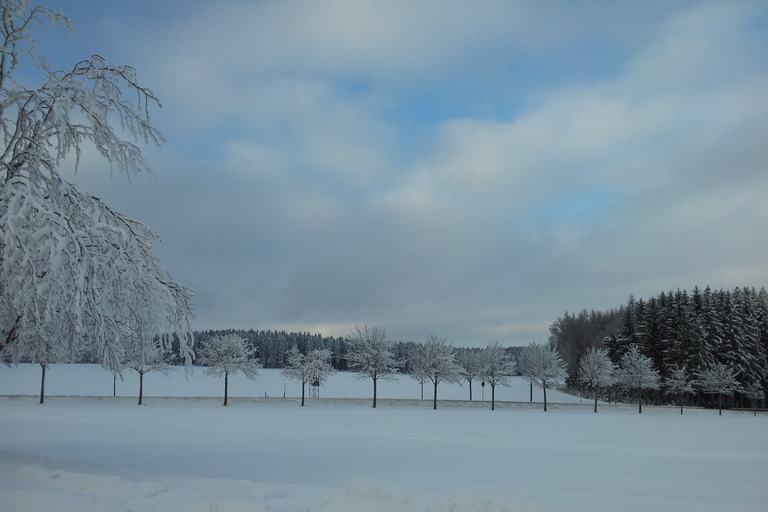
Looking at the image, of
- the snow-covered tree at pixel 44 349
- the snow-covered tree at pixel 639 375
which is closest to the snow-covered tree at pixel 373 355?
the snow-covered tree at pixel 639 375

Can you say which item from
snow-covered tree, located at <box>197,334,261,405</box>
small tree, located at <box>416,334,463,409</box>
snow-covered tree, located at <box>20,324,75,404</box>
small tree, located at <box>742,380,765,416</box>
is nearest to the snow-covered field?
snow-covered tree, located at <box>20,324,75,404</box>

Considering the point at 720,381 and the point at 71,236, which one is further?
the point at 720,381

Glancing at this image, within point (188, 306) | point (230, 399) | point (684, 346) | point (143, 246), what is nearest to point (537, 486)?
point (188, 306)

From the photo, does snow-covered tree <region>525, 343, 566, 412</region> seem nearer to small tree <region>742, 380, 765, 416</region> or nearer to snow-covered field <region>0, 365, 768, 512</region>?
small tree <region>742, 380, 765, 416</region>

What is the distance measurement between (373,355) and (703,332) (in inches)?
1701

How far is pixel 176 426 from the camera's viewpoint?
1115 inches

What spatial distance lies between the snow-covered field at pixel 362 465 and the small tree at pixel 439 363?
20.7 m

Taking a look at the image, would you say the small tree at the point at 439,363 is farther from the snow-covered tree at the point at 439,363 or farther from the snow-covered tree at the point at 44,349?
the snow-covered tree at the point at 44,349

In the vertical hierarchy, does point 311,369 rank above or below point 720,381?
above

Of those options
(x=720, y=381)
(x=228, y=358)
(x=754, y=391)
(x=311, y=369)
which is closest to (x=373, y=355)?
(x=311, y=369)

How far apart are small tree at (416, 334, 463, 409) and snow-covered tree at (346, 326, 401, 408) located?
12.2 ft

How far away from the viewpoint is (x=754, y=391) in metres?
62.1

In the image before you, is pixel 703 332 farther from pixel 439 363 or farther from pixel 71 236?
pixel 71 236

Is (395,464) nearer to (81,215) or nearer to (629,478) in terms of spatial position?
(629,478)
